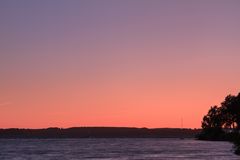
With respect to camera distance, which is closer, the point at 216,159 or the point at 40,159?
the point at 216,159

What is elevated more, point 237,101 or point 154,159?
point 237,101

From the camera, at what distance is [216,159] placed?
93938 mm

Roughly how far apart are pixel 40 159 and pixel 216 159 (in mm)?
31703

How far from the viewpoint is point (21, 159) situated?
104625mm

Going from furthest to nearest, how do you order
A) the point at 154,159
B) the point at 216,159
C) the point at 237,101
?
the point at 237,101, the point at 154,159, the point at 216,159

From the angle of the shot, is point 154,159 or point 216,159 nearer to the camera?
point 216,159

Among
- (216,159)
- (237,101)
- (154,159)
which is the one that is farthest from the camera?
(237,101)

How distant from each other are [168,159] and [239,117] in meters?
43.7

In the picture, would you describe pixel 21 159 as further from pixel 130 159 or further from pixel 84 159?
pixel 130 159

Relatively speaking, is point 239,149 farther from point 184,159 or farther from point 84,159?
point 84,159

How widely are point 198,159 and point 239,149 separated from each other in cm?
1084

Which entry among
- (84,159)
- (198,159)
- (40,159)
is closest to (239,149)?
(198,159)

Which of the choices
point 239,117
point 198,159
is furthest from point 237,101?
point 198,159

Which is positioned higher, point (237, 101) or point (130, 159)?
point (237, 101)
